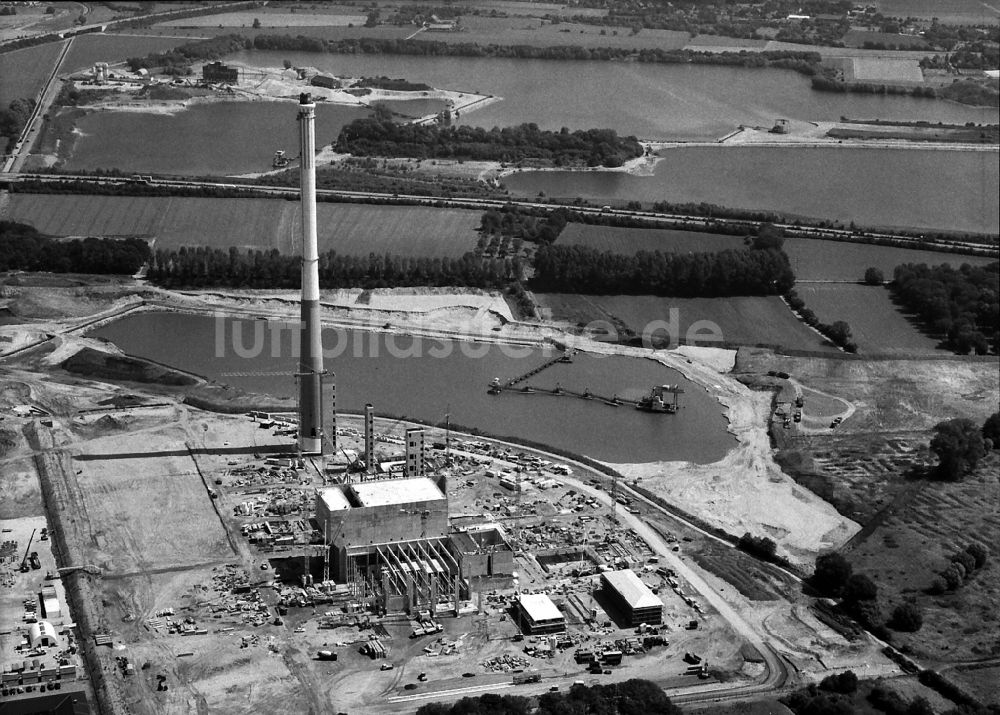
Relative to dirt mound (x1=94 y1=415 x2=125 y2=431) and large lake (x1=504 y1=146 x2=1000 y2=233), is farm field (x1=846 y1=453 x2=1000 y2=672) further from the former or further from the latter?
large lake (x1=504 y1=146 x2=1000 y2=233)

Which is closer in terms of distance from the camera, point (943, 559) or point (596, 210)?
point (943, 559)

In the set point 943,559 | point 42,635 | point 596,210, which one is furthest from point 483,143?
point 42,635

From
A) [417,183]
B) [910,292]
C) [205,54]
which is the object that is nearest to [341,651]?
[910,292]

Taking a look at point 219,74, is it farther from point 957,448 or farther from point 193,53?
point 957,448

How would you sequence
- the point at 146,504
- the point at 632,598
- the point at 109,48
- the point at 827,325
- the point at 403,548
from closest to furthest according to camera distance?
1. the point at 632,598
2. the point at 403,548
3. the point at 146,504
4. the point at 827,325
5. the point at 109,48

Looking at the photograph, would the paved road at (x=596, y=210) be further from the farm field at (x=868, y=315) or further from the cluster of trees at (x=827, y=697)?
the cluster of trees at (x=827, y=697)

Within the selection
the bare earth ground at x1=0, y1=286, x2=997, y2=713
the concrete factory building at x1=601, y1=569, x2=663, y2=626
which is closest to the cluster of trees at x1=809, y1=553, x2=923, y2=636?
the bare earth ground at x1=0, y1=286, x2=997, y2=713
